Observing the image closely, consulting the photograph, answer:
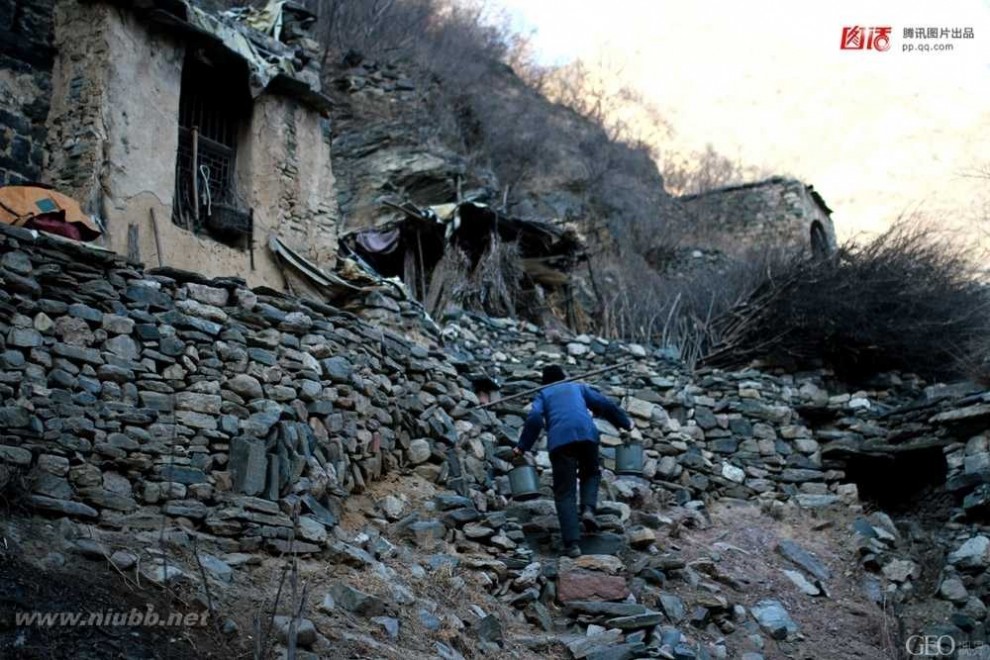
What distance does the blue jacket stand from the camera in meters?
8.68

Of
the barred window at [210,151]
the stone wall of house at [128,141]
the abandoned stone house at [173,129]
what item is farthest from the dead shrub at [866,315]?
the barred window at [210,151]

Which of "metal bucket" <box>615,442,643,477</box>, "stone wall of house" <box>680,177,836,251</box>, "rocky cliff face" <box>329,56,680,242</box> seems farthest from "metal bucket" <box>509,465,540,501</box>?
"stone wall of house" <box>680,177,836,251</box>

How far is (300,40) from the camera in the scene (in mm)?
12367

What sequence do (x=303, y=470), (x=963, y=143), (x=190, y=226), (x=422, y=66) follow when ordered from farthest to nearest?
(x=963, y=143), (x=422, y=66), (x=190, y=226), (x=303, y=470)

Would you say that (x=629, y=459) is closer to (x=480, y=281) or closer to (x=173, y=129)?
(x=480, y=281)

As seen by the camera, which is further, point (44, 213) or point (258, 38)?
point (258, 38)

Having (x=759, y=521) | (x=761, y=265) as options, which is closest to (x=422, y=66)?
(x=761, y=265)

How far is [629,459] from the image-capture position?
10148 millimetres

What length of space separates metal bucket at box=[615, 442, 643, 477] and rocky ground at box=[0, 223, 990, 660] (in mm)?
222

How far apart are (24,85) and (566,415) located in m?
5.30

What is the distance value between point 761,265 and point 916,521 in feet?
15.6

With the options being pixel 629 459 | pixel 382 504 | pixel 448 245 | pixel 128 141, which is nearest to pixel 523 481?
pixel 629 459

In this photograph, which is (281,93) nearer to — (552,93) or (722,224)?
(722,224)

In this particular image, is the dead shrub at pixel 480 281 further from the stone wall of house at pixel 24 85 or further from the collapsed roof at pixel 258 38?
the stone wall of house at pixel 24 85
